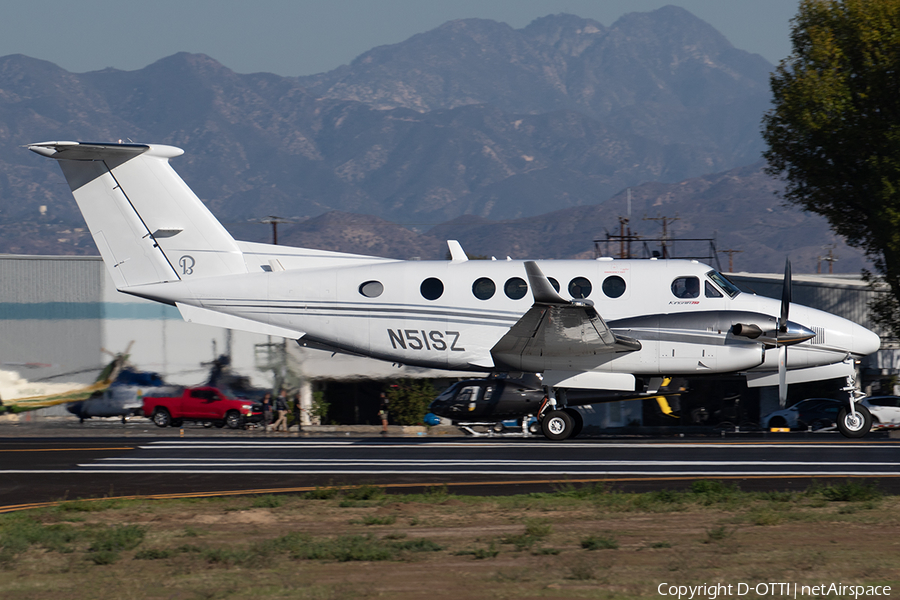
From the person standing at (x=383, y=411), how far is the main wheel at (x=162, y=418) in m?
7.74

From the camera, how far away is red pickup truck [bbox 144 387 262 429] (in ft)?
108

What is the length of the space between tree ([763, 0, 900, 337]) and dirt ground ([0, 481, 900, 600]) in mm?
15327

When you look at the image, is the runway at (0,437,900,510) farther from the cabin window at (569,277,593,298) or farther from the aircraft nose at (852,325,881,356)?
the cabin window at (569,277,593,298)

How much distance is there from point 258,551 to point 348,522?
2.09 m

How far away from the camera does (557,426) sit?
1970 centimetres

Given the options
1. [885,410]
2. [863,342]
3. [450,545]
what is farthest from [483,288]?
[885,410]

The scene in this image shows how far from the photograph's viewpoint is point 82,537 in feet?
33.4

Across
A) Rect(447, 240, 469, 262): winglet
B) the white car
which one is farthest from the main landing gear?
the white car

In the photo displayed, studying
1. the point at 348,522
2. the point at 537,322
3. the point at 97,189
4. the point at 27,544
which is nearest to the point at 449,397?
the point at 537,322

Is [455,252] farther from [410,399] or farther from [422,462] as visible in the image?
[410,399]

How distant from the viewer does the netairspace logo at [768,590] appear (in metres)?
7.40

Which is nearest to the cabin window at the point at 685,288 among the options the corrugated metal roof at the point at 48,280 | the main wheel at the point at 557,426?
the main wheel at the point at 557,426

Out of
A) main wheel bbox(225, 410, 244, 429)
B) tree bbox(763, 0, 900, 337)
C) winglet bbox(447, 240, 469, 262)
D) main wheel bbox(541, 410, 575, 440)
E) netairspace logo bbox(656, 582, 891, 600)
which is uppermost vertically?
tree bbox(763, 0, 900, 337)

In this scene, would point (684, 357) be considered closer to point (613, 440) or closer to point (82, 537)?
point (613, 440)
